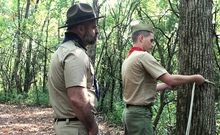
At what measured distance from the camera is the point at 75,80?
8.36 ft

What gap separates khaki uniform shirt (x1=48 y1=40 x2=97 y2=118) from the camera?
257 centimetres

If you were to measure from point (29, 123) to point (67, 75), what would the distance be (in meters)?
8.55

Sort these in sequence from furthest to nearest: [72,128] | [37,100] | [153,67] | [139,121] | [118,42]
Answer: [37,100], [118,42], [139,121], [153,67], [72,128]

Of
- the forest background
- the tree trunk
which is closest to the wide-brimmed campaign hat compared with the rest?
the tree trunk

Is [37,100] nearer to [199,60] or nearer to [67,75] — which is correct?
[199,60]

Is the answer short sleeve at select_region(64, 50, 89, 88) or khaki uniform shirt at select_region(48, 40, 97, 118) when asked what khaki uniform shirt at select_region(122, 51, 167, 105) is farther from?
short sleeve at select_region(64, 50, 89, 88)

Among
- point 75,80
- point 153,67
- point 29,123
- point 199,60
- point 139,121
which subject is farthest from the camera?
point 29,123

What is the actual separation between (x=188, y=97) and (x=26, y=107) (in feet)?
41.1

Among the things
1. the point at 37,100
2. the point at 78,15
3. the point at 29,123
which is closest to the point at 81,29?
the point at 78,15

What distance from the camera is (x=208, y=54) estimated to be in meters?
3.62

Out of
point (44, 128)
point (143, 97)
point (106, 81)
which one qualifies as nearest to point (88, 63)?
point (143, 97)

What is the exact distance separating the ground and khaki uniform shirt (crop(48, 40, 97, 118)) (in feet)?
17.7

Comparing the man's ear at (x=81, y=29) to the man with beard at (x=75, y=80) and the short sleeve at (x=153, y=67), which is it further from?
the short sleeve at (x=153, y=67)

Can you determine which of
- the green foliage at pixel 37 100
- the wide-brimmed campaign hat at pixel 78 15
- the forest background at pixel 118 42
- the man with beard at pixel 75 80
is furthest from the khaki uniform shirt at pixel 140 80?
the green foliage at pixel 37 100
